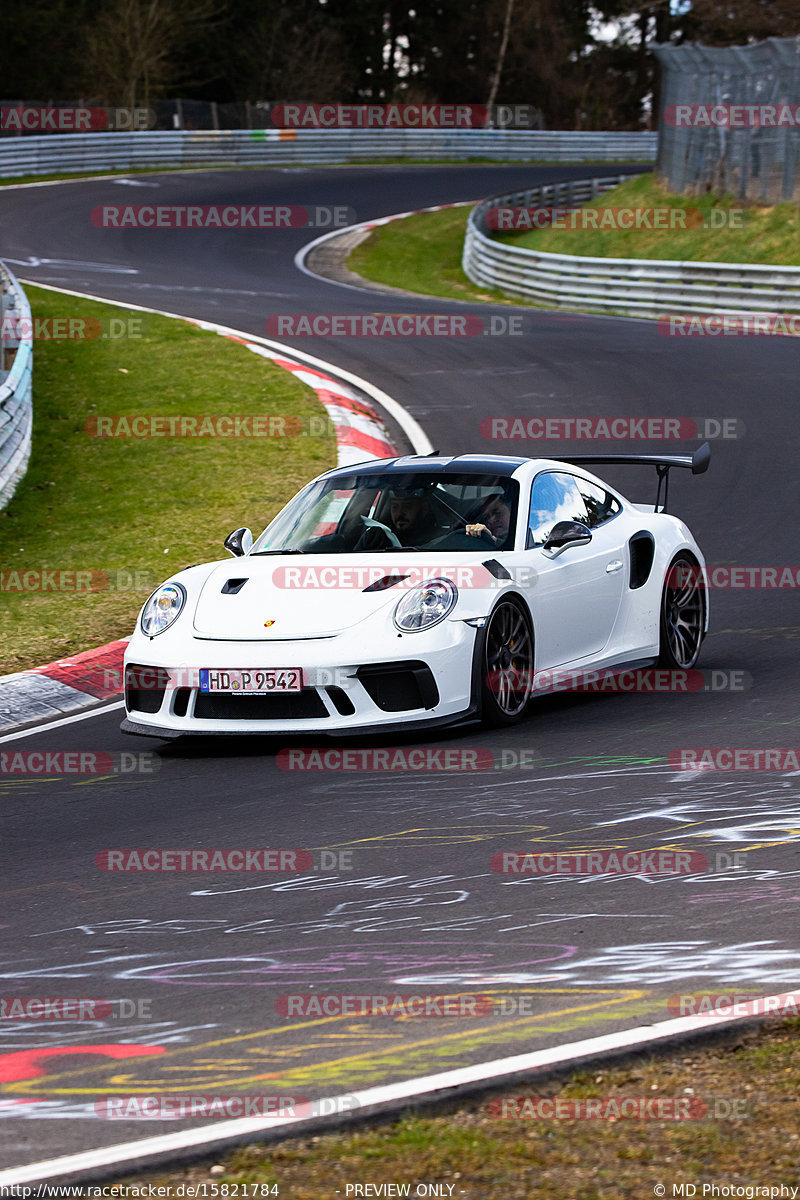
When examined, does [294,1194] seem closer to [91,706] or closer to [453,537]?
[453,537]

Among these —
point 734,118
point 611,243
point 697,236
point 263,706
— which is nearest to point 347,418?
point 263,706

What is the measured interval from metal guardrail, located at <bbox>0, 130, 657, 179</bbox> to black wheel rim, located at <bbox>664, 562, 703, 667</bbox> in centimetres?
3751

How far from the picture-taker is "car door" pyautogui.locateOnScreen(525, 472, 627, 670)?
8297 millimetres

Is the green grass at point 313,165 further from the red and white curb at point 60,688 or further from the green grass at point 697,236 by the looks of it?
the red and white curb at point 60,688

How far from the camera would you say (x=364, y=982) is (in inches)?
176

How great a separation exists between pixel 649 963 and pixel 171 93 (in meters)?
64.5

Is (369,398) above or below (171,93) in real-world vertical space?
below

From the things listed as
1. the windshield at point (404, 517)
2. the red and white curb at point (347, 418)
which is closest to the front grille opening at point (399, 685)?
the windshield at point (404, 517)

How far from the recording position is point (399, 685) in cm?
747

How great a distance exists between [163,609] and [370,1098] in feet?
15.4

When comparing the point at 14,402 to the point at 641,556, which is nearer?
the point at 641,556

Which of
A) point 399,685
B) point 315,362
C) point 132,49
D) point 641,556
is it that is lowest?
point 399,685

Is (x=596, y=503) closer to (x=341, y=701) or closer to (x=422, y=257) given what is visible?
(x=341, y=701)

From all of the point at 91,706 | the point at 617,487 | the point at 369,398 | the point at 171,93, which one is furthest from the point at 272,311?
the point at 171,93
